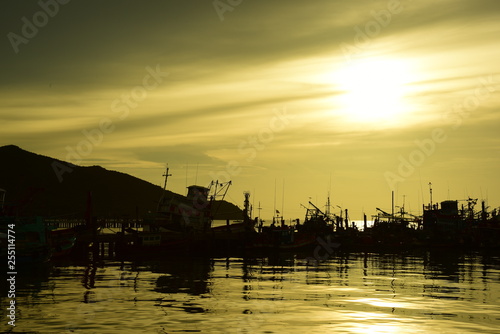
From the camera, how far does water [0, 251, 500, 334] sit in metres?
30.8

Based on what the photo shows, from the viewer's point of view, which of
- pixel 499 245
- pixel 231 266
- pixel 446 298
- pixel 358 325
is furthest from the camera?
pixel 499 245

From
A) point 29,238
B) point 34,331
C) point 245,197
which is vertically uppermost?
point 245,197

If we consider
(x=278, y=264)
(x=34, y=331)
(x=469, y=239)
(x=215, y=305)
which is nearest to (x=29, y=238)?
(x=278, y=264)

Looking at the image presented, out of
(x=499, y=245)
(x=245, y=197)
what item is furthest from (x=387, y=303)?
(x=499, y=245)

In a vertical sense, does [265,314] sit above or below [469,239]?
below

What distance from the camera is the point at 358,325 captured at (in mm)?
31062

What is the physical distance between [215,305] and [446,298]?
1587cm

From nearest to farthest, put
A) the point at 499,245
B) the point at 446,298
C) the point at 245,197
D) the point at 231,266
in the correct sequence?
the point at 446,298 < the point at 231,266 < the point at 245,197 < the point at 499,245

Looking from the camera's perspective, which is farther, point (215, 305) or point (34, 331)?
point (215, 305)

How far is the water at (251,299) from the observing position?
30.8 m

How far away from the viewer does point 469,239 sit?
11412cm

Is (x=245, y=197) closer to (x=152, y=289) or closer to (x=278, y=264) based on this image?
(x=278, y=264)

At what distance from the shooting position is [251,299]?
4075 centimetres

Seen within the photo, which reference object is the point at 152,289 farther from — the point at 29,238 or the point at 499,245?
the point at 499,245
